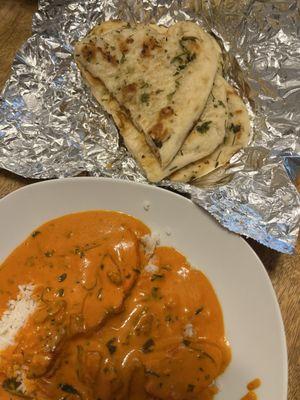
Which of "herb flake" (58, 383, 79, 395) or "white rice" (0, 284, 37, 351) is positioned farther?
"white rice" (0, 284, 37, 351)

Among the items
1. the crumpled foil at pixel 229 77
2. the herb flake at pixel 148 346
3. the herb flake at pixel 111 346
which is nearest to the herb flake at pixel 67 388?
the herb flake at pixel 111 346

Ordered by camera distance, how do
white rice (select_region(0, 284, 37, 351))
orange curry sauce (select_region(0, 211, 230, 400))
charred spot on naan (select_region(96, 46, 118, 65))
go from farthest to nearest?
charred spot on naan (select_region(96, 46, 118, 65))
white rice (select_region(0, 284, 37, 351))
orange curry sauce (select_region(0, 211, 230, 400))

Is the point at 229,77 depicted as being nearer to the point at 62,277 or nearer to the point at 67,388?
the point at 62,277

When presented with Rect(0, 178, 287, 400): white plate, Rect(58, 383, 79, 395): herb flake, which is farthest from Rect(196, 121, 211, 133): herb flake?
Rect(58, 383, 79, 395): herb flake

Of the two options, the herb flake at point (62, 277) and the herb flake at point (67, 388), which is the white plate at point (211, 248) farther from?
the herb flake at point (67, 388)

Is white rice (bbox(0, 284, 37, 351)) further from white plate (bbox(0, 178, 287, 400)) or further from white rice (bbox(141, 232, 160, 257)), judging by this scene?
white rice (bbox(141, 232, 160, 257))

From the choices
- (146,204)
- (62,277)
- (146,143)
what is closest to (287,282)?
(146,204)
